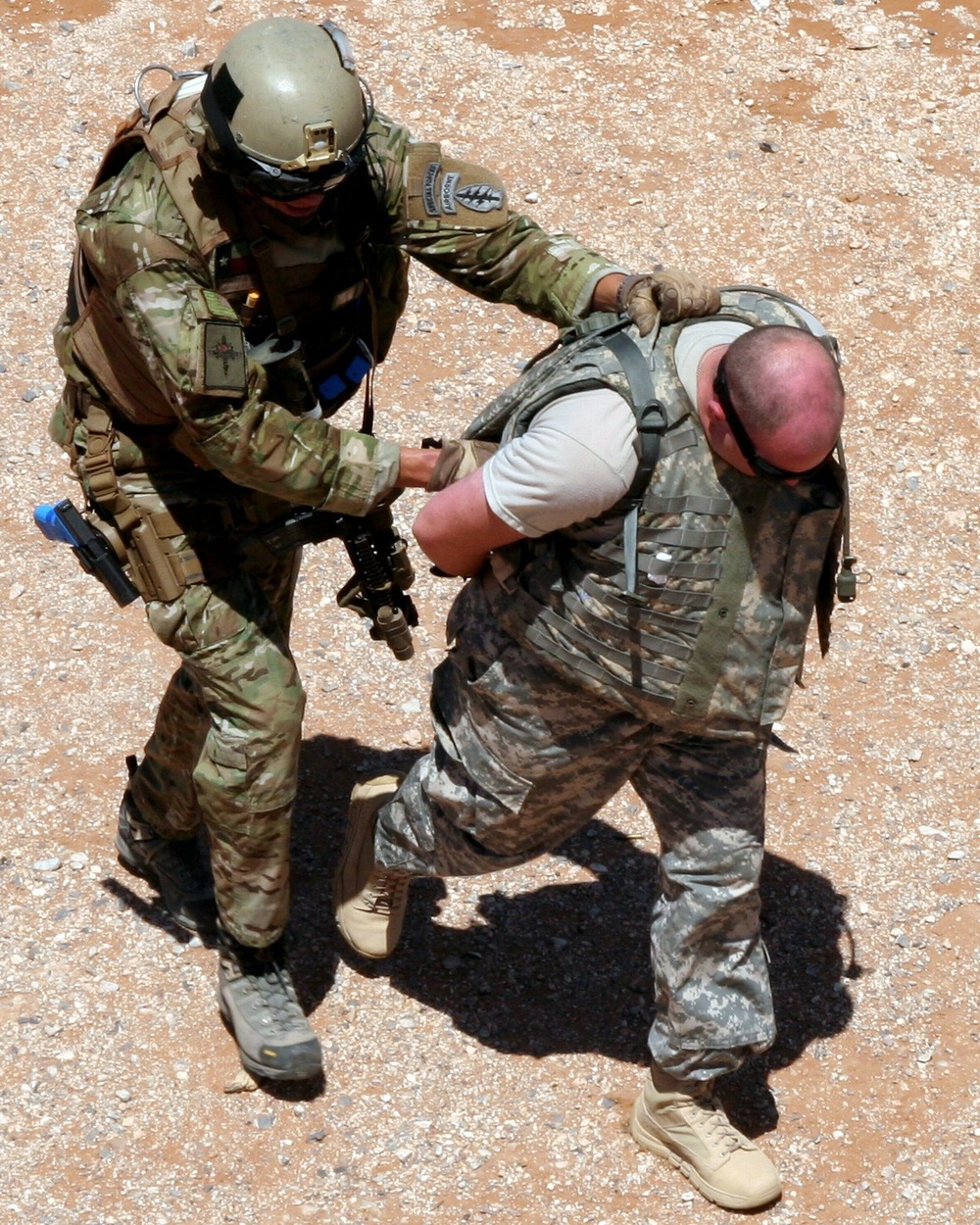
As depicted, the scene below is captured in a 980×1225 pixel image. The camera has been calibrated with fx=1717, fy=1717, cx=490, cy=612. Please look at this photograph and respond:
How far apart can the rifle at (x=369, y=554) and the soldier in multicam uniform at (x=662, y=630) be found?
16.8 inches

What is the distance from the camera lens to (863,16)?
974 centimetres

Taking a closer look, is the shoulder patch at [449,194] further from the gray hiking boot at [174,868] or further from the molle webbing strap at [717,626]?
the gray hiking boot at [174,868]

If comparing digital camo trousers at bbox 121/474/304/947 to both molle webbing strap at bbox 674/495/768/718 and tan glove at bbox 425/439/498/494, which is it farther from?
molle webbing strap at bbox 674/495/768/718

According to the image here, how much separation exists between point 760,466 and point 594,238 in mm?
4770

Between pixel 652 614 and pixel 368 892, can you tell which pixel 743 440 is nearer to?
pixel 652 614

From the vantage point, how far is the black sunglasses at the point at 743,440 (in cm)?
395

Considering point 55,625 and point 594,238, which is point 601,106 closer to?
point 594,238

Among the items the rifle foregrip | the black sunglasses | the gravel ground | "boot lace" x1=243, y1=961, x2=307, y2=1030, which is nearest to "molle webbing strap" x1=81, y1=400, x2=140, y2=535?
the rifle foregrip

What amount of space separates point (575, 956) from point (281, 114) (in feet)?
9.37

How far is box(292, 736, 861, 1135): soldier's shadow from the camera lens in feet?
17.8

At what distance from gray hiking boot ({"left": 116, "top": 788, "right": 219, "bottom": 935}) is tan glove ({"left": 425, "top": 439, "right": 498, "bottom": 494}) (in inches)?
70.5

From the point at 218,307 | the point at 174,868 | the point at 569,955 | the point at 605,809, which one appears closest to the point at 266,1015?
the point at 174,868

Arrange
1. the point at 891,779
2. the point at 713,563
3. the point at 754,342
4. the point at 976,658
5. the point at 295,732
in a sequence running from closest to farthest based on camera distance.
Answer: the point at 754,342 → the point at 713,563 → the point at 295,732 → the point at 891,779 → the point at 976,658

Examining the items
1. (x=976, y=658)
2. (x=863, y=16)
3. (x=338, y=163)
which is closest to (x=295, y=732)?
(x=338, y=163)
